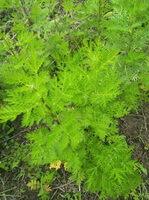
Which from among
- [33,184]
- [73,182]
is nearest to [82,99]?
[73,182]

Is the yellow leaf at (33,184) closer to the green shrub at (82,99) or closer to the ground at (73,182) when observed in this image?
the ground at (73,182)

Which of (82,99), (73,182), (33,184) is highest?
(82,99)

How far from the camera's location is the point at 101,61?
5.22ft

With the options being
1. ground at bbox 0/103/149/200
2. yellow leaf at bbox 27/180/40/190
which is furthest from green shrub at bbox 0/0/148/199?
yellow leaf at bbox 27/180/40/190

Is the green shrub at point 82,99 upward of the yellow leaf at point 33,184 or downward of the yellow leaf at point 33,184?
upward

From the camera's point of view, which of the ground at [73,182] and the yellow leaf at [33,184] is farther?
the yellow leaf at [33,184]

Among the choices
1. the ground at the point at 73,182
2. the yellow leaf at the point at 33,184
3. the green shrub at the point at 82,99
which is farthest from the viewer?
the yellow leaf at the point at 33,184

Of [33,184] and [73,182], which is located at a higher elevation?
[33,184]

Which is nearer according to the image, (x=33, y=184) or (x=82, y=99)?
(x=82, y=99)

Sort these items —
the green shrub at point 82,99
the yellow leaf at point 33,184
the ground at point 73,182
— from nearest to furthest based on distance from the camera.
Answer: the green shrub at point 82,99, the ground at point 73,182, the yellow leaf at point 33,184

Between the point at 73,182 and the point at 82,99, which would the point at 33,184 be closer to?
the point at 73,182

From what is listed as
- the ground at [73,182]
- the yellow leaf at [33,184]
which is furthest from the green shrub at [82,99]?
the yellow leaf at [33,184]

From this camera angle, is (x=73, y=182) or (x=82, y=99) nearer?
(x=82, y=99)

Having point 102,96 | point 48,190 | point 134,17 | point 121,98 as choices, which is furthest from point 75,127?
point 48,190
